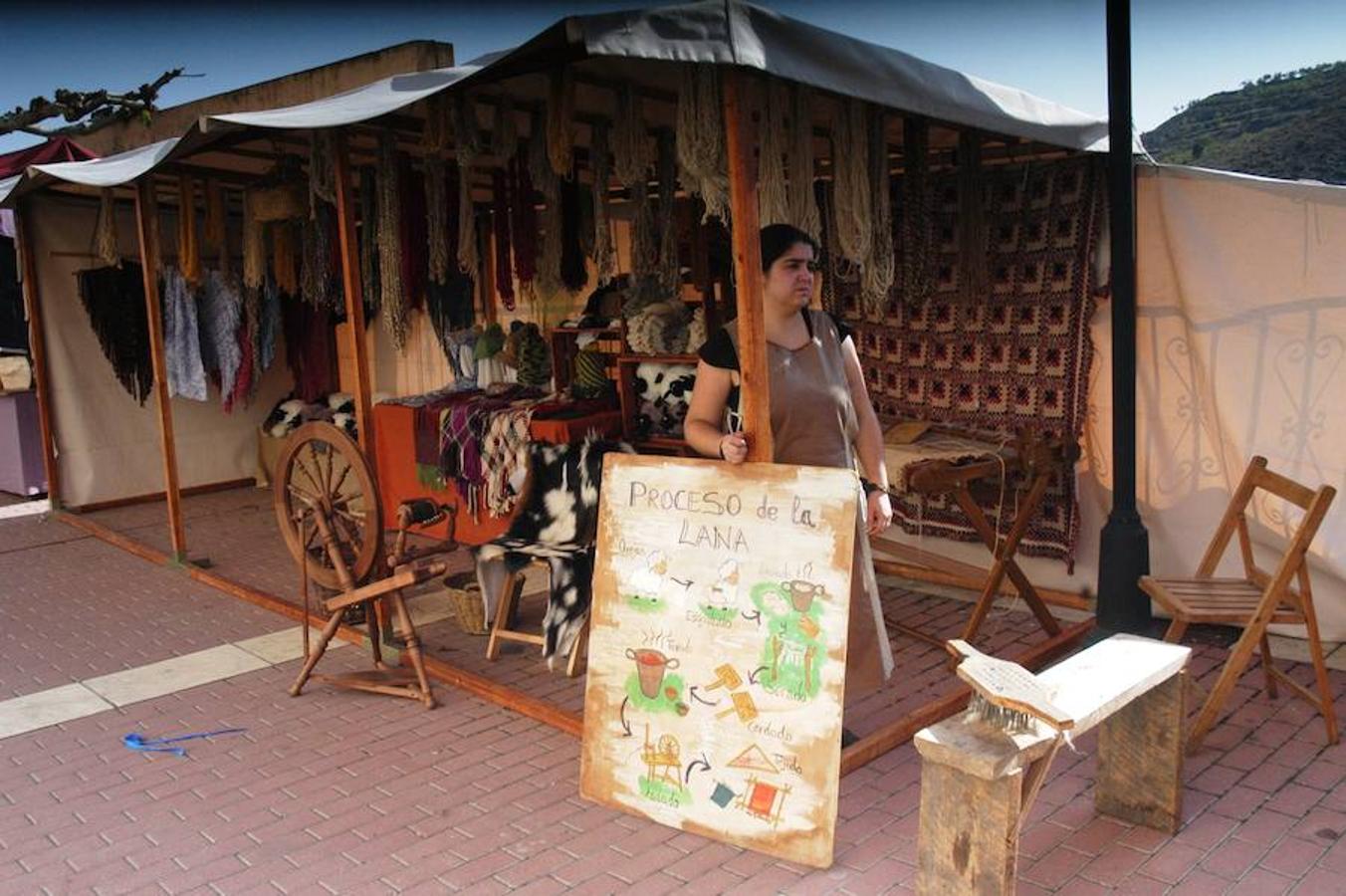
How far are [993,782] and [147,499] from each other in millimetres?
8417

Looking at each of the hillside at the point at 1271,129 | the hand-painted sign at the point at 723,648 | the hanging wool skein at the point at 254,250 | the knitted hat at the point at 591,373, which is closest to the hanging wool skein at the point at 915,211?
the knitted hat at the point at 591,373

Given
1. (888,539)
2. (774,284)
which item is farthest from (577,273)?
(774,284)

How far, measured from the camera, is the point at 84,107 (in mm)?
11820

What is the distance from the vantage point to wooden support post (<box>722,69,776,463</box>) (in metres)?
3.01

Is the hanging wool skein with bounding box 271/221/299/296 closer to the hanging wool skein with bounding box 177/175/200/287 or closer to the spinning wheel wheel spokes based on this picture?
the hanging wool skein with bounding box 177/175/200/287

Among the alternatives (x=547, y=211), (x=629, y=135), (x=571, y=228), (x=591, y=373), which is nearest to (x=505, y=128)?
(x=629, y=135)

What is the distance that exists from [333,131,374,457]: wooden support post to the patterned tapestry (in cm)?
245

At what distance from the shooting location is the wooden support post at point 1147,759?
2.97 metres

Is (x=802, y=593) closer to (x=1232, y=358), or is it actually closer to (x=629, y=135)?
(x=629, y=135)

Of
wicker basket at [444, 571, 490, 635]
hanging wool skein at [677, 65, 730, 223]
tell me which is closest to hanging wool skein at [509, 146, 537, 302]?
wicker basket at [444, 571, 490, 635]

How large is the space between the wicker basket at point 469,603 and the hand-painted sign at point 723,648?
1.92 m

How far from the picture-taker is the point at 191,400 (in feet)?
29.6

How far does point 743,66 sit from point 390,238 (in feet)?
11.1

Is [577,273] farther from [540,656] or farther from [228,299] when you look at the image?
[228,299]
